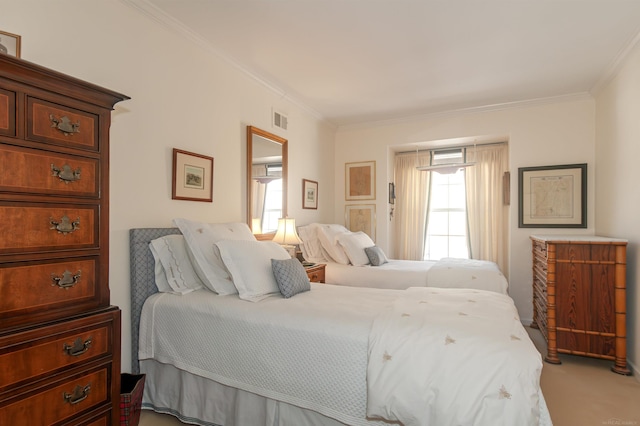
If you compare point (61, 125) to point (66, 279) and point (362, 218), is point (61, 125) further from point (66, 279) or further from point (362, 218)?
point (362, 218)

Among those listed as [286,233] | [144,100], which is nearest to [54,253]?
[144,100]

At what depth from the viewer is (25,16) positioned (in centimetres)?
181

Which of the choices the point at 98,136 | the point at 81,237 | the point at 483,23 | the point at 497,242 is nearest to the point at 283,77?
the point at 483,23

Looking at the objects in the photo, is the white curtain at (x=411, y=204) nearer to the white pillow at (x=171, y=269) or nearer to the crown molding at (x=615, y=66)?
the crown molding at (x=615, y=66)

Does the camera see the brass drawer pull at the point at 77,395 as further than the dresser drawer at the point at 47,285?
Yes

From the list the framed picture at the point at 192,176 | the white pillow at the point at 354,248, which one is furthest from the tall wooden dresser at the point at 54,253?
the white pillow at the point at 354,248

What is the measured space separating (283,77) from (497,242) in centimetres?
360

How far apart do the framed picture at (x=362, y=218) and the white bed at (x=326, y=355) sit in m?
2.80

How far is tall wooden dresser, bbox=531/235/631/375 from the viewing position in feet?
9.45

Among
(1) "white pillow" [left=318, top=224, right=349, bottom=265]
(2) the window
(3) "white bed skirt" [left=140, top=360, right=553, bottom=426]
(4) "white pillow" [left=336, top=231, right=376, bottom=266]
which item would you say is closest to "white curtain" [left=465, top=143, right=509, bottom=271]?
(2) the window

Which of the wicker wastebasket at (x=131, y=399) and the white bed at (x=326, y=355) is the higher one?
the white bed at (x=326, y=355)

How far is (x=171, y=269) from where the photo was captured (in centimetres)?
238

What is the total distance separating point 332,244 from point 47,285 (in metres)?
3.02

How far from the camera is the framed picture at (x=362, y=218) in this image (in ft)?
17.0
